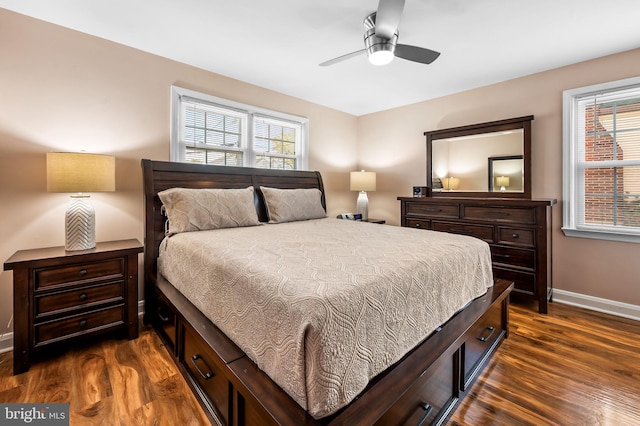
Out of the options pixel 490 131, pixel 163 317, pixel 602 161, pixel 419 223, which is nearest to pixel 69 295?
pixel 163 317

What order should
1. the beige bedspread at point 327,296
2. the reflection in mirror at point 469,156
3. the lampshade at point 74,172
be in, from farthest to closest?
the reflection in mirror at point 469,156, the lampshade at point 74,172, the beige bedspread at point 327,296

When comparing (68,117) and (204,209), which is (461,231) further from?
(68,117)

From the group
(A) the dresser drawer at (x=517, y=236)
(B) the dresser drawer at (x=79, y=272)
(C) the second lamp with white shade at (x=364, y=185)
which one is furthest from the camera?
(C) the second lamp with white shade at (x=364, y=185)

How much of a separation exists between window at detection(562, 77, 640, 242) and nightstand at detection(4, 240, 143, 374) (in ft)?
13.6

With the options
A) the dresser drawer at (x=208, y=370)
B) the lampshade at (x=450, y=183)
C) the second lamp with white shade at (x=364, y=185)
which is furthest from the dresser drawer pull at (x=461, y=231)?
the dresser drawer at (x=208, y=370)

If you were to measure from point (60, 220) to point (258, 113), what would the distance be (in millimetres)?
2224

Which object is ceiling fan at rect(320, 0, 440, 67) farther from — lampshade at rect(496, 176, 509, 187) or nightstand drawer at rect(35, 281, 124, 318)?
nightstand drawer at rect(35, 281, 124, 318)

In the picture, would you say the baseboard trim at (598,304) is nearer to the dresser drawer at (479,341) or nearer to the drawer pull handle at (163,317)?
the dresser drawer at (479,341)

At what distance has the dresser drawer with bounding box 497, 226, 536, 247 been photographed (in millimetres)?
2844

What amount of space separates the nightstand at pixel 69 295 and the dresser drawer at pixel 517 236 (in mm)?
3380

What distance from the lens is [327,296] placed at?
104 cm

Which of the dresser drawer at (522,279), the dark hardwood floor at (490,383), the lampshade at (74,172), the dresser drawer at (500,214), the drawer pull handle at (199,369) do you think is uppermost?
the lampshade at (74,172)

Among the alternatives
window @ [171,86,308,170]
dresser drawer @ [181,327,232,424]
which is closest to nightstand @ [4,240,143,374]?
dresser drawer @ [181,327,232,424]

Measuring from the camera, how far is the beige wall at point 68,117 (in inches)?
85.7
